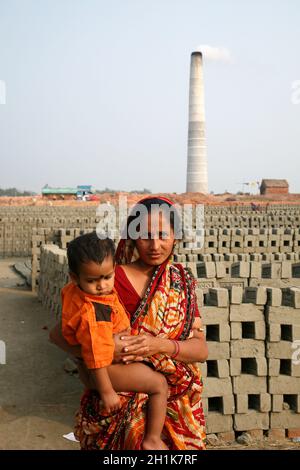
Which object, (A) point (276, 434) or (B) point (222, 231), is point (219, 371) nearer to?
(A) point (276, 434)

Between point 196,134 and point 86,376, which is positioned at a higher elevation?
point 196,134

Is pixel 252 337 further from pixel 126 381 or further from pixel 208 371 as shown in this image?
pixel 126 381

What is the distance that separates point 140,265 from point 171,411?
69 centimetres

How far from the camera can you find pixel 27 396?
5.18m

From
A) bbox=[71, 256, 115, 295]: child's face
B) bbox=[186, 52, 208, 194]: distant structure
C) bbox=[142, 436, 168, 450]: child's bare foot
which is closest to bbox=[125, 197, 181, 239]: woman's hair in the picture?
bbox=[71, 256, 115, 295]: child's face

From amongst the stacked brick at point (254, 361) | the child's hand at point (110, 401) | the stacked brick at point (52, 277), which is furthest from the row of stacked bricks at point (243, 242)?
the child's hand at point (110, 401)

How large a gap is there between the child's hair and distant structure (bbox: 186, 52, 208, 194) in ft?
A: 136

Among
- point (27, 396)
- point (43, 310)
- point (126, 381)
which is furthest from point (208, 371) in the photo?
point (43, 310)

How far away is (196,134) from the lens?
139ft

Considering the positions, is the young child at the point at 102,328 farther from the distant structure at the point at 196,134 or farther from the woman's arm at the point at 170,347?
the distant structure at the point at 196,134

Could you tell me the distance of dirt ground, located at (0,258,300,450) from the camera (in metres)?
4.15

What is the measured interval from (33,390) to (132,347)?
3.86 metres

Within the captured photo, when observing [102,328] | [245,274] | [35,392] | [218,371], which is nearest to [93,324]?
[102,328]

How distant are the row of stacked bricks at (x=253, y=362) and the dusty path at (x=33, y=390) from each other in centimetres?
140
